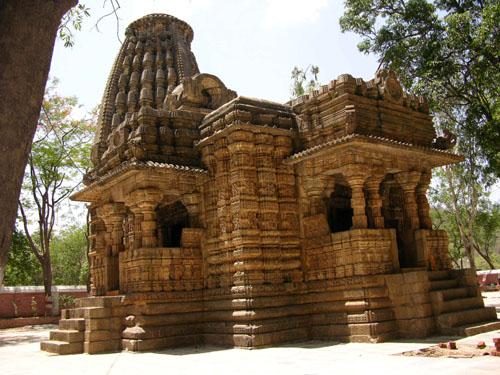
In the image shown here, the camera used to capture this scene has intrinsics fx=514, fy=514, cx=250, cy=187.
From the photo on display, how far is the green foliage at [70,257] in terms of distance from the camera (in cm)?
4757

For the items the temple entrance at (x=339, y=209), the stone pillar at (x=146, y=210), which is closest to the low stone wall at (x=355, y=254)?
the temple entrance at (x=339, y=209)

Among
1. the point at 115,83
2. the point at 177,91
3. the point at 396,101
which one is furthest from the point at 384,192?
the point at 115,83

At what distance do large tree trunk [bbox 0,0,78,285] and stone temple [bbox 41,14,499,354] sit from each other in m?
7.42

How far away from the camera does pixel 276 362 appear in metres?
8.07

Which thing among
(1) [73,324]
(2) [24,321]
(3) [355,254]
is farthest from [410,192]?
(2) [24,321]

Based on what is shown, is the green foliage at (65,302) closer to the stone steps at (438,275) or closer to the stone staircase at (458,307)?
the stone steps at (438,275)

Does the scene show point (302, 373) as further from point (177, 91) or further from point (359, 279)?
point (177, 91)

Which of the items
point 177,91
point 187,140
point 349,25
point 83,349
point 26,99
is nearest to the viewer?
point 26,99

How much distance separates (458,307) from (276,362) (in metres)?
4.27

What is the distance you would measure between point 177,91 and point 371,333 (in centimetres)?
796

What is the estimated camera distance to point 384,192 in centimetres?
1293

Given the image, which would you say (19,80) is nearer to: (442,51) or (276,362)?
(276,362)

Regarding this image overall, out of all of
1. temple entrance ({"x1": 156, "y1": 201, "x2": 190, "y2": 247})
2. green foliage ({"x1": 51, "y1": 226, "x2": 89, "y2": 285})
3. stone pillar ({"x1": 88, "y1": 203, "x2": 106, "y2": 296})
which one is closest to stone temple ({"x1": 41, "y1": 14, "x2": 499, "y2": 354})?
stone pillar ({"x1": 88, "y1": 203, "x2": 106, "y2": 296})

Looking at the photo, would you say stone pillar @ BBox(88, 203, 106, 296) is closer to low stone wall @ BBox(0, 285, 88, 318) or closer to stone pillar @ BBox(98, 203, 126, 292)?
stone pillar @ BBox(98, 203, 126, 292)
